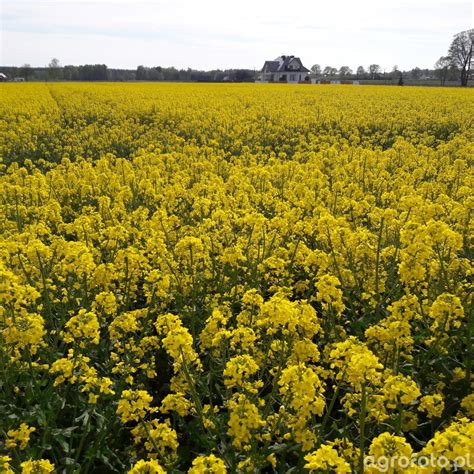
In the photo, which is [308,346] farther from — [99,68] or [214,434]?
[99,68]

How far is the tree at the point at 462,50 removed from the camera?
7588cm

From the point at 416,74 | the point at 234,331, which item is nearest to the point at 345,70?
the point at 416,74

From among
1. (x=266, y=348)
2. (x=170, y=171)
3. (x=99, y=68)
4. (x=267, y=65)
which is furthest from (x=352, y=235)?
(x=267, y=65)

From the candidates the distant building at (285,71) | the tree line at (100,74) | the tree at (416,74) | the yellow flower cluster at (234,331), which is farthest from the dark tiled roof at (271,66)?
the yellow flower cluster at (234,331)

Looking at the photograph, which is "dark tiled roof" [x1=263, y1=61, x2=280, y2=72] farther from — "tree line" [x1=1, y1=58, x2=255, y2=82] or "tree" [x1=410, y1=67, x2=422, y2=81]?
"tree" [x1=410, y1=67, x2=422, y2=81]

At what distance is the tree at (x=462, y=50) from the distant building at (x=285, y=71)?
28.6m

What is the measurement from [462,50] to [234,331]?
287 ft

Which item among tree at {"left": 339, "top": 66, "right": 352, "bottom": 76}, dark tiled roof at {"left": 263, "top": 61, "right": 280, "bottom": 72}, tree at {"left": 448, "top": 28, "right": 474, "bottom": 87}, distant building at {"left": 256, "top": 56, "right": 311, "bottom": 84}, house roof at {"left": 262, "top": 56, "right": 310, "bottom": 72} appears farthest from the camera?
tree at {"left": 339, "top": 66, "right": 352, "bottom": 76}

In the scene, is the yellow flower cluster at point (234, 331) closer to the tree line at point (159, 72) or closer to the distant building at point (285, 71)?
the tree line at point (159, 72)

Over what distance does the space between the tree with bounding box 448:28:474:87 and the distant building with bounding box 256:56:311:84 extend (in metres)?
28.6

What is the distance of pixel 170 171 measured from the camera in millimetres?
10125

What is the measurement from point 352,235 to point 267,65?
105 meters

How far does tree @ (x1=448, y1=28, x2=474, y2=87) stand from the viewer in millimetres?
75875

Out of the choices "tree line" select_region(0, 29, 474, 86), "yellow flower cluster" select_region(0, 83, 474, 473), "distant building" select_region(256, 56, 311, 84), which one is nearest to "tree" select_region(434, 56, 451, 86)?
"tree line" select_region(0, 29, 474, 86)
